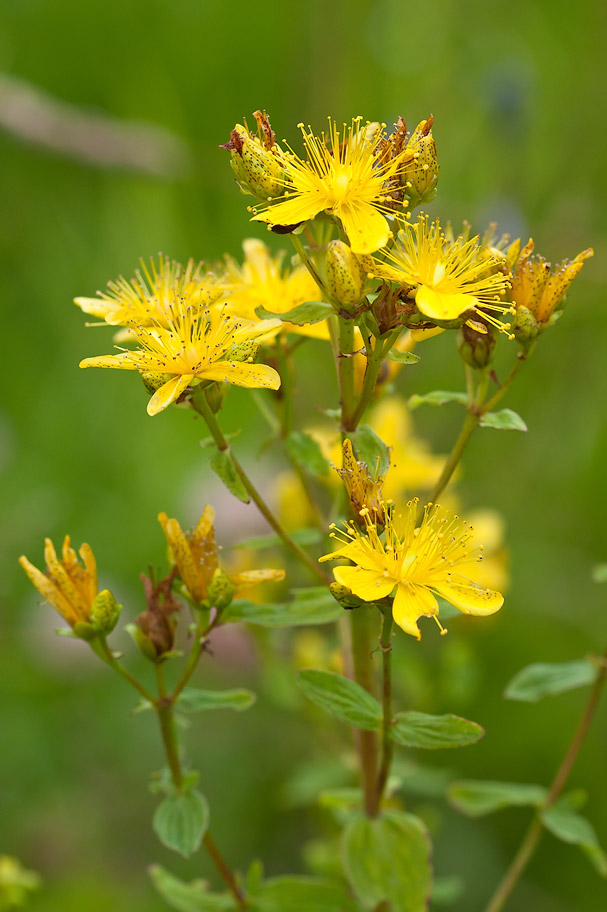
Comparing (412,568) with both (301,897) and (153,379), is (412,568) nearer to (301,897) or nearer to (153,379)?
(153,379)

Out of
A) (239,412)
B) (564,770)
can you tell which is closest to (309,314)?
(564,770)

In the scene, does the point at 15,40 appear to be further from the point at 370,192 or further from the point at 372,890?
the point at 372,890

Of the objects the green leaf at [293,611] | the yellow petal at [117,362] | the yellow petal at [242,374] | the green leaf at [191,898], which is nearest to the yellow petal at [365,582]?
the green leaf at [293,611]

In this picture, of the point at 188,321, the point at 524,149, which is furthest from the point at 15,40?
the point at 188,321

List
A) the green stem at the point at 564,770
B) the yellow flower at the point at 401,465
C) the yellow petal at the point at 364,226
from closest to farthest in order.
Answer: the yellow petal at the point at 364,226 < the green stem at the point at 564,770 < the yellow flower at the point at 401,465

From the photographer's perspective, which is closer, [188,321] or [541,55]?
[188,321]

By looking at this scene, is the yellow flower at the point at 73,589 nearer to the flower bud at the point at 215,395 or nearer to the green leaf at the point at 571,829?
the flower bud at the point at 215,395

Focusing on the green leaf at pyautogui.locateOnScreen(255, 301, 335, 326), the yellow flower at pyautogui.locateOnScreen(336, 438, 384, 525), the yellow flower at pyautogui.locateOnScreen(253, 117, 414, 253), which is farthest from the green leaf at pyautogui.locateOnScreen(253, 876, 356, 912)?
the yellow flower at pyautogui.locateOnScreen(253, 117, 414, 253)
